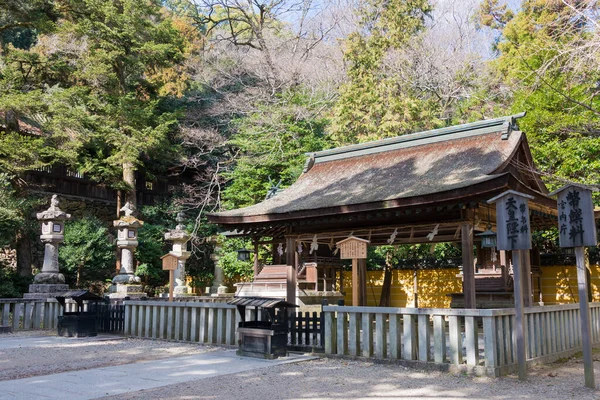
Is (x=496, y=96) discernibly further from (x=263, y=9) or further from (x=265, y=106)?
(x=263, y=9)

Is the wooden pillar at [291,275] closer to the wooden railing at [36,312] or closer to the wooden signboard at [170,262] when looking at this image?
the wooden signboard at [170,262]

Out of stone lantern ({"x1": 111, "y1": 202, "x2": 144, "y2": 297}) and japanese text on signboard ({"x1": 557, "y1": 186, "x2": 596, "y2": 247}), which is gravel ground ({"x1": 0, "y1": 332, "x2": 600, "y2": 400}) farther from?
stone lantern ({"x1": 111, "y1": 202, "x2": 144, "y2": 297})

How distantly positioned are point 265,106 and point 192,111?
218 inches

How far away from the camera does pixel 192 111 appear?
27.8 metres

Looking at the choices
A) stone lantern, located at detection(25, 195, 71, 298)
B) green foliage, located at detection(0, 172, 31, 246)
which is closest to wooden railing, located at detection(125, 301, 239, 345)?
stone lantern, located at detection(25, 195, 71, 298)

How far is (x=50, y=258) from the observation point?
16.0m

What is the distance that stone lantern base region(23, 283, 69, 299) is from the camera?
15234 mm

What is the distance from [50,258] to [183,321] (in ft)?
23.6

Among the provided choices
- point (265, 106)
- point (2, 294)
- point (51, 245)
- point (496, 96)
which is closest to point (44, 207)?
point (2, 294)

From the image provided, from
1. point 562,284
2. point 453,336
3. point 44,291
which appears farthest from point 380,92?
point 453,336

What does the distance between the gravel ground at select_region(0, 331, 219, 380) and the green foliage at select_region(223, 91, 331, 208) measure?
1214 cm

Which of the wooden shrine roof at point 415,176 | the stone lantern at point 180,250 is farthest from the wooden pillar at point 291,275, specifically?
the stone lantern at point 180,250

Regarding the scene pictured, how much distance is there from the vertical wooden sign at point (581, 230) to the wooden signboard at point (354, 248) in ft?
12.2

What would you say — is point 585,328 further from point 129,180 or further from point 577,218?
point 129,180
